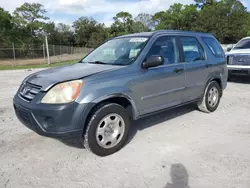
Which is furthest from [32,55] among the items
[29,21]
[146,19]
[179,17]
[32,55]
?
[146,19]

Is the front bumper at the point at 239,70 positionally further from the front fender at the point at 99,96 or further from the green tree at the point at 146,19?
the green tree at the point at 146,19

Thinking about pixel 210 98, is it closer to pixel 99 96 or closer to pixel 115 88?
pixel 115 88

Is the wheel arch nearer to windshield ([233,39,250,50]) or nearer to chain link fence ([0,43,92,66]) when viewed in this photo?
windshield ([233,39,250,50])

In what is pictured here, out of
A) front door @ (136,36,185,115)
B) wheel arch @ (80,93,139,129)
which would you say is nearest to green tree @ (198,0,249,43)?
front door @ (136,36,185,115)

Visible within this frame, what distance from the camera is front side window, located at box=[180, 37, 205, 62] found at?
14.8ft

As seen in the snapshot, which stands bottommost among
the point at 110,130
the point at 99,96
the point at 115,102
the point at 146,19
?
the point at 110,130

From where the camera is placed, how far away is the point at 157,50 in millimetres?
4000

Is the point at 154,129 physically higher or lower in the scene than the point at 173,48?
lower

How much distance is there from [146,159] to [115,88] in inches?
43.3

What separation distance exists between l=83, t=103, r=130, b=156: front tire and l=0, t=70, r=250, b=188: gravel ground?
15 cm

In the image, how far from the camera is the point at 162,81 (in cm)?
395

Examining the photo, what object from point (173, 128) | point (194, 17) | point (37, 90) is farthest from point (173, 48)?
point (194, 17)

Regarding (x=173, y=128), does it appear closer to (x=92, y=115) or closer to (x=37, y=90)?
(x=92, y=115)

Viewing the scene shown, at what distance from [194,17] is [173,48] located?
55122mm
